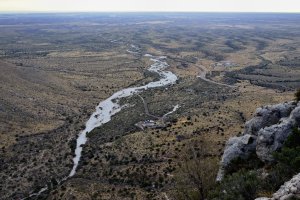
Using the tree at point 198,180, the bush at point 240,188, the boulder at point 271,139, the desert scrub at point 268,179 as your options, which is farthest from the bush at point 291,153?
the tree at point 198,180

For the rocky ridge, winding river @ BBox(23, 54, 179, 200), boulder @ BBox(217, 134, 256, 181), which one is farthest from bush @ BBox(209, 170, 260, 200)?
winding river @ BBox(23, 54, 179, 200)

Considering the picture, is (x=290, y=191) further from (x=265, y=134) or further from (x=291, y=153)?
(x=265, y=134)

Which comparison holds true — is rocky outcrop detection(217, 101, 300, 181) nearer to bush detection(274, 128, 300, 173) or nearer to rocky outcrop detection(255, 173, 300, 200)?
bush detection(274, 128, 300, 173)

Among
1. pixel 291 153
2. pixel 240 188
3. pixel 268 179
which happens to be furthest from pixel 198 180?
pixel 291 153

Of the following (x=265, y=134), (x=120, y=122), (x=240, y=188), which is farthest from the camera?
(x=120, y=122)

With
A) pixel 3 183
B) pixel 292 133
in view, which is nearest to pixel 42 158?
pixel 3 183

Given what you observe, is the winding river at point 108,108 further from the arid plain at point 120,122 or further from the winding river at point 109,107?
the arid plain at point 120,122

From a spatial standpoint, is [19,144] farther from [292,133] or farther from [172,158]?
[292,133]

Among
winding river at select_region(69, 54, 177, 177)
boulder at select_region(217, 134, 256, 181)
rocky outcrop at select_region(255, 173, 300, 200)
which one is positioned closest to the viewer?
rocky outcrop at select_region(255, 173, 300, 200)

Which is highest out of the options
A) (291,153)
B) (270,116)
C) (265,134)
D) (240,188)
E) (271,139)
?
(291,153)
